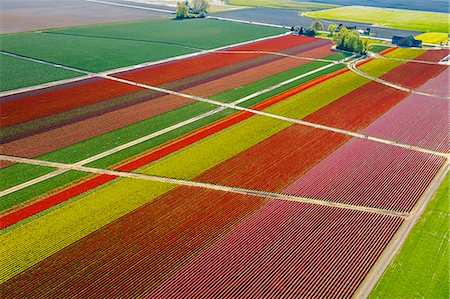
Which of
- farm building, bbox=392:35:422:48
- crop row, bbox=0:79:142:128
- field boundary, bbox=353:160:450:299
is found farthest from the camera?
farm building, bbox=392:35:422:48

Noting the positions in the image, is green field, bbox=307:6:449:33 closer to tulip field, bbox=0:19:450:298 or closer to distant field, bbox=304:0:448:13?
distant field, bbox=304:0:448:13

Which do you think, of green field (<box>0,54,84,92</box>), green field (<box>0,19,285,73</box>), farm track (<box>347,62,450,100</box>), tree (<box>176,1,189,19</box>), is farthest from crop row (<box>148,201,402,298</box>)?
tree (<box>176,1,189,19</box>)

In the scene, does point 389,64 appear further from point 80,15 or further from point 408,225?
point 80,15

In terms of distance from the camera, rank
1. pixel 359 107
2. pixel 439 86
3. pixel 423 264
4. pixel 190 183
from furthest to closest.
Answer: pixel 439 86, pixel 359 107, pixel 190 183, pixel 423 264

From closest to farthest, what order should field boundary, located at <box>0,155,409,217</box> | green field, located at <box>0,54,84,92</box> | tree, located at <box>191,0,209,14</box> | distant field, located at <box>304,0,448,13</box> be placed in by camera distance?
1. field boundary, located at <box>0,155,409,217</box>
2. green field, located at <box>0,54,84,92</box>
3. tree, located at <box>191,0,209,14</box>
4. distant field, located at <box>304,0,448,13</box>

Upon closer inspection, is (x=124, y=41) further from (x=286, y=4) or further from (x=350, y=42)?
(x=286, y=4)

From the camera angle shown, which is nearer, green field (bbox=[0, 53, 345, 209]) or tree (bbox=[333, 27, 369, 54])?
green field (bbox=[0, 53, 345, 209])

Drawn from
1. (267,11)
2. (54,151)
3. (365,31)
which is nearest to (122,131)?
(54,151)

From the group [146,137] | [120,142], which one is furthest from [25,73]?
[146,137]
